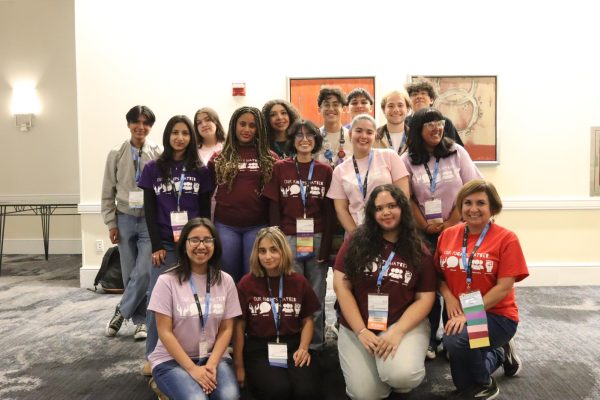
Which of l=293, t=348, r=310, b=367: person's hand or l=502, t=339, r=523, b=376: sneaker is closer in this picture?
l=293, t=348, r=310, b=367: person's hand

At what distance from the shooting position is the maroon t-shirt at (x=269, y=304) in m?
2.52

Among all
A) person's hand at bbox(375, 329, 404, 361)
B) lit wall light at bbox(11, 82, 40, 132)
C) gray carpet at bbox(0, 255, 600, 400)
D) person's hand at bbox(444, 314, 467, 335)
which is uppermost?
lit wall light at bbox(11, 82, 40, 132)

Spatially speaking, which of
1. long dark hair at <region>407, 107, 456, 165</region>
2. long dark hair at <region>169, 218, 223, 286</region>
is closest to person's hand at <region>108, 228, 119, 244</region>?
long dark hair at <region>169, 218, 223, 286</region>

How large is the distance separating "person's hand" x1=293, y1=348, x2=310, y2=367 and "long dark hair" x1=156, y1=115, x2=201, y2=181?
3.87ft

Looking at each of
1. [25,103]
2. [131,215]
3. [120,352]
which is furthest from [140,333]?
[25,103]

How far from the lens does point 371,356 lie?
7.79ft

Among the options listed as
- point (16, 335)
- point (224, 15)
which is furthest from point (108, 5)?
point (16, 335)

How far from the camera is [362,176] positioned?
278 centimetres

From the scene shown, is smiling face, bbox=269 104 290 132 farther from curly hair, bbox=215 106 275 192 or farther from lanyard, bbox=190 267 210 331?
lanyard, bbox=190 267 210 331

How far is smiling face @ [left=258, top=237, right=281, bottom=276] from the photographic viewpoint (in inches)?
97.6

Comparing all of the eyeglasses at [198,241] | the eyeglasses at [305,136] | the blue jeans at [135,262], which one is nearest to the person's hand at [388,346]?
the eyeglasses at [198,241]

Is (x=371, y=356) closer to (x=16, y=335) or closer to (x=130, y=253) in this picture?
(x=130, y=253)

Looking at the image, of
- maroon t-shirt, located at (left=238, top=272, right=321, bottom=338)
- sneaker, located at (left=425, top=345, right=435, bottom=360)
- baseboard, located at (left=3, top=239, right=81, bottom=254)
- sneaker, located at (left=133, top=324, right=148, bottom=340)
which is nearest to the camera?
maroon t-shirt, located at (left=238, top=272, right=321, bottom=338)

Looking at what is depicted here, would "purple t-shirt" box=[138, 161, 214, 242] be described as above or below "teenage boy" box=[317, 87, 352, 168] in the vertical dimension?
below
